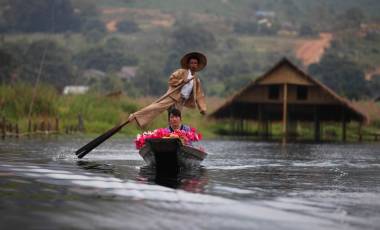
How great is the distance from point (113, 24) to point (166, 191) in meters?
123

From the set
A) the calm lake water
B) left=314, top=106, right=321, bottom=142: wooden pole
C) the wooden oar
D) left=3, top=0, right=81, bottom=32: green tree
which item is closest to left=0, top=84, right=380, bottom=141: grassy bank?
left=314, top=106, right=321, bottom=142: wooden pole

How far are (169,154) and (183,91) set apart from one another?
2.18m

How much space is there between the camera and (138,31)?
5138 inches

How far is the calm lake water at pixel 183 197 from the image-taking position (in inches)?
371

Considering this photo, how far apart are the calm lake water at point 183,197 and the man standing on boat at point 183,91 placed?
1194mm

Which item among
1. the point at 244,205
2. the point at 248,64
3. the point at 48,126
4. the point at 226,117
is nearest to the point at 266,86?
the point at 226,117

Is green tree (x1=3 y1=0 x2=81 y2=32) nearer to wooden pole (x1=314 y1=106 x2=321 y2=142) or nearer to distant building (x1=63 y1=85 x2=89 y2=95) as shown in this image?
distant building (x1=63 y1=85 x2=89 y2=95)

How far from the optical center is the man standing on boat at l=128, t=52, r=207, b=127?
1756 centimetres

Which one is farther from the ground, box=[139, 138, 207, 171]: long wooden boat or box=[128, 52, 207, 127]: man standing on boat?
box=[128, 52, 207, 127]: man standing on boat

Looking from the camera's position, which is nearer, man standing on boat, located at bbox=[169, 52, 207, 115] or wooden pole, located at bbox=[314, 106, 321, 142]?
man standing on boat, located at bbox=[169, 52, 207, 115]

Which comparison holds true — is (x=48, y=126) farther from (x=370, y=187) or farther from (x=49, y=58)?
(x=49, y=58)

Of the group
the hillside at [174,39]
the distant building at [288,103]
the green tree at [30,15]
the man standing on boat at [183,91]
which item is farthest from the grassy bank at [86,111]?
the green tree at [30,15]

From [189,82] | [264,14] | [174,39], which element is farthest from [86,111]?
[264,14]

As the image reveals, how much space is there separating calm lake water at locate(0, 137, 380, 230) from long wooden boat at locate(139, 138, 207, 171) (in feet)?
0.85
